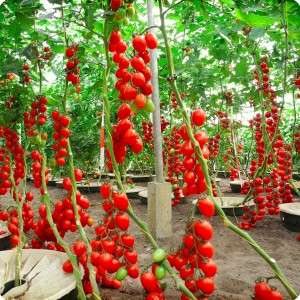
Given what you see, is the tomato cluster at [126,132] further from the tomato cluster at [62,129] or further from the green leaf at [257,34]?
the green leaf at [257,34]

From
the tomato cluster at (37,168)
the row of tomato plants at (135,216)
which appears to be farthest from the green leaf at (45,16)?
the tomato cluster at (37,168)

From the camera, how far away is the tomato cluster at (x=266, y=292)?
3.82ft

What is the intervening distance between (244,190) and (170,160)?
1044mm

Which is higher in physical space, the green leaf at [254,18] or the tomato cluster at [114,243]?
the green leaf at [254,18]

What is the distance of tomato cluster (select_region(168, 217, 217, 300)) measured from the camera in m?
1.11

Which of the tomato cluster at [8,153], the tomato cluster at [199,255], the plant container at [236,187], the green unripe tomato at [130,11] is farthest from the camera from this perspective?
the plant container at [236,187]

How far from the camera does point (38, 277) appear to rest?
5.24 ft

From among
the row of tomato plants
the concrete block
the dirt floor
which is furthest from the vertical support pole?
the row of tomato plants

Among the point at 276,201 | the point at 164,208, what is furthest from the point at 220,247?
the point at 276,201

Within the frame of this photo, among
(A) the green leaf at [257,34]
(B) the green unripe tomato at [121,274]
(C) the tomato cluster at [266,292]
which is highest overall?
(A) the green leaf at [257,34]

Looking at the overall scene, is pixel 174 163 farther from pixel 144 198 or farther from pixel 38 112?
pixel 38 112

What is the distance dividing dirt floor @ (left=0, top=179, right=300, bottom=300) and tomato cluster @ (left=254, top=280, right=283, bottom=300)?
1.41 feet

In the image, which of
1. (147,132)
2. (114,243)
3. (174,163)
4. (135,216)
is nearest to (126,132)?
(135,216)

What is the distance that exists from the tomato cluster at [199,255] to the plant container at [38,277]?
20.4 inches
